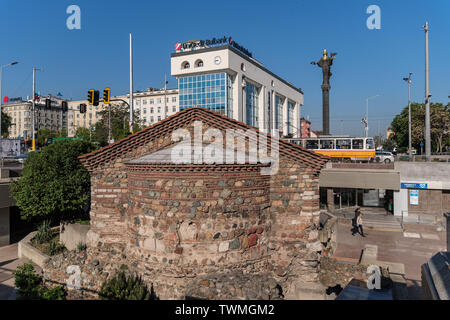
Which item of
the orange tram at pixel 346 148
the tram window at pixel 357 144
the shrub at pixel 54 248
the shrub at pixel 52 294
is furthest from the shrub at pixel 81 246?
the tram window at pixel 357 144

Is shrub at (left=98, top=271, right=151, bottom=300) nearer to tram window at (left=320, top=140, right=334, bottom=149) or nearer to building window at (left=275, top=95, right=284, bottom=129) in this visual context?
tram window at (left=320, top=140, right=334, bottom=149)

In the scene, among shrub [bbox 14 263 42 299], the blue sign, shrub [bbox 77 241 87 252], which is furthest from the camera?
the blue sign

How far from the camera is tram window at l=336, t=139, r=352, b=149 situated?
105ft

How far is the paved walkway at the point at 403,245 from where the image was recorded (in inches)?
503

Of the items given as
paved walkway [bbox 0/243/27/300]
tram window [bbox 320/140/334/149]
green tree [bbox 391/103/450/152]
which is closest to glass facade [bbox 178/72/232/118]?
tram window [bbox 320/140/334/149]

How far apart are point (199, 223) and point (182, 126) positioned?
3.84 m

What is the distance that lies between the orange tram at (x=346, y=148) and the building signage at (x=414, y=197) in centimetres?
869

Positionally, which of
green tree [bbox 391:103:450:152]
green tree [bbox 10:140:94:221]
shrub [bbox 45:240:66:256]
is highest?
green tree [bbox 391:103:450:152]

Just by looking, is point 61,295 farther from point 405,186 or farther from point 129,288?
point 405,186

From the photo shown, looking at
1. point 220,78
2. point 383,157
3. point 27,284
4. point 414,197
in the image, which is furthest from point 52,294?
point 220,78

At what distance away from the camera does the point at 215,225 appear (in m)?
9.11

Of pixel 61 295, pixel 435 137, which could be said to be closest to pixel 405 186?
pixel 61 295

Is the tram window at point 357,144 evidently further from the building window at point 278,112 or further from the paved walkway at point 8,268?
the building window at point 278,112

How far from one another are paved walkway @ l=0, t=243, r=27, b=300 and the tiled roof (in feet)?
16.5
